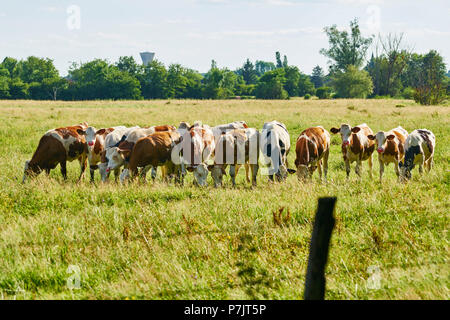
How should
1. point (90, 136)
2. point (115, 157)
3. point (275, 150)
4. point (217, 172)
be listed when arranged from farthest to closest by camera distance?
point (90, 136) < point (115, 157) < point (275, 150) < point (217, 172)

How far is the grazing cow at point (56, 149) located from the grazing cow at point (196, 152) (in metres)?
3.15

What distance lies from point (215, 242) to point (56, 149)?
744cm

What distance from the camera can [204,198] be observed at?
8.53 meters

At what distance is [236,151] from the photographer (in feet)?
38.5

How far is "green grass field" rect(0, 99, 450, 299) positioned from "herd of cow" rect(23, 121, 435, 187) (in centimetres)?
185

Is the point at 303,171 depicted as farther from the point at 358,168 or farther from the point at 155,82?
the point at 155,82

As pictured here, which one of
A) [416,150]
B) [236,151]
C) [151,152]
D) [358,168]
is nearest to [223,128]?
[236,151]

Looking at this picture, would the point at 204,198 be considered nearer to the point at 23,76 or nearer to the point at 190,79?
the point at 190,79

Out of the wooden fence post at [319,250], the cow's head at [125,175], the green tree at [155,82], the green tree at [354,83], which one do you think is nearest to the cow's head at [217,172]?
the cow's head at [125,175]

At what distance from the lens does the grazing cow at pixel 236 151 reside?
37.7 feet
